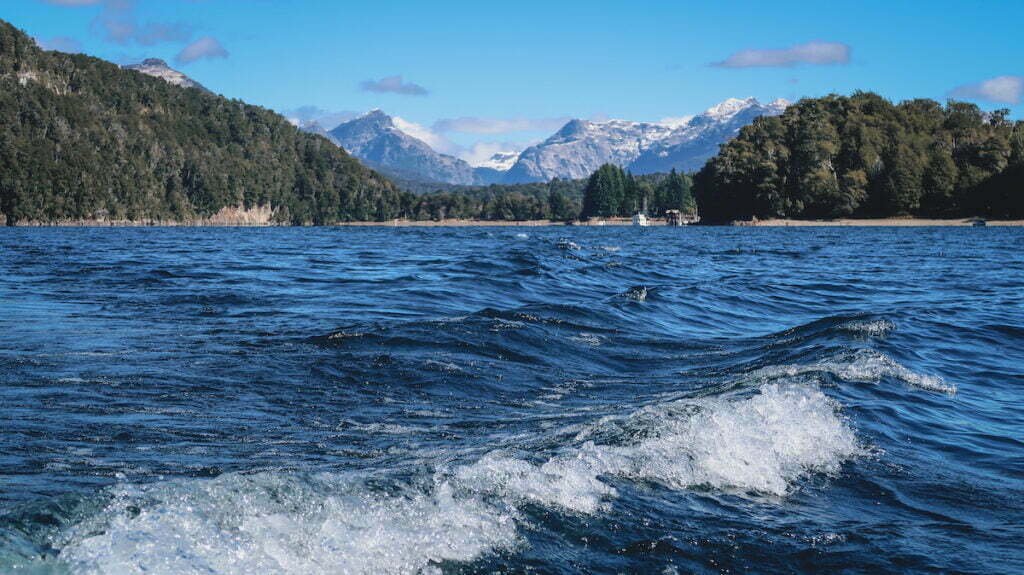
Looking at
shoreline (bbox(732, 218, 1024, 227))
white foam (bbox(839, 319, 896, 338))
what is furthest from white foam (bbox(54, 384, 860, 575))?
shoreline (bbox(732, 218, 1024, 227))

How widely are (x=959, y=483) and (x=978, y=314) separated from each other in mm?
12829

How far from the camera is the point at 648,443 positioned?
21.2ft

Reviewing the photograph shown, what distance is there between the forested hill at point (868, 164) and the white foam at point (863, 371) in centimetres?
13005

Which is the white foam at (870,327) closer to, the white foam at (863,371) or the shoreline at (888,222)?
the white foam at (863,371)

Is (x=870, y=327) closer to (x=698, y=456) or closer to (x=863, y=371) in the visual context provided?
(x=863, y=371)

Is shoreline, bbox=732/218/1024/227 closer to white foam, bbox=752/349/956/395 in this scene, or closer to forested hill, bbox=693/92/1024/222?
forested hill, bbox=693/92/1024/222

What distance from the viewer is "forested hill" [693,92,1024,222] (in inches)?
5175

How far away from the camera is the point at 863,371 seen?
33.8 ft

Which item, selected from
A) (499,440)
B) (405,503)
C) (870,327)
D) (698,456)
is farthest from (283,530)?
(870,327)

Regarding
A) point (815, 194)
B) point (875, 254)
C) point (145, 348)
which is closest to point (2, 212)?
point (815, 194)

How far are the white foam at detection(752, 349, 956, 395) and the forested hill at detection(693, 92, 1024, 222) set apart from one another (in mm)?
130051

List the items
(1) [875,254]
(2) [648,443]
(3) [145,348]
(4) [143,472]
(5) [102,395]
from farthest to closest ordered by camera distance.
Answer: (1) [875,254]
(3) [145,348]
(5) [102,395]
(2) [648,443]
(4) [143,472]

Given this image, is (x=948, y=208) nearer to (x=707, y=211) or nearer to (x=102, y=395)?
(x=707, y=211)

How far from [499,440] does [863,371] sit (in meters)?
5.47
